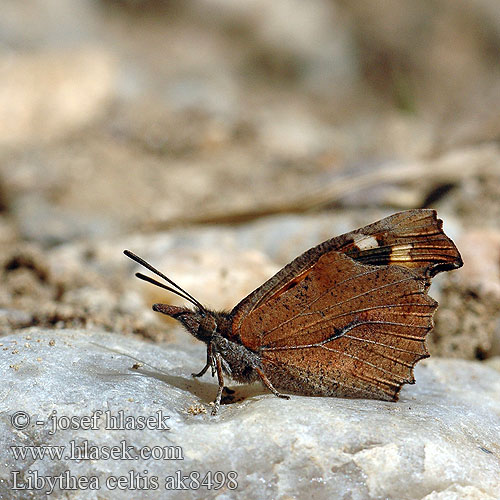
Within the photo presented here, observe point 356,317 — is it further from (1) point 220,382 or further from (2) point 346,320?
(1) point 220,382

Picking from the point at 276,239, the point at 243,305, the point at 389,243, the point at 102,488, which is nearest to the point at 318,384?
the point at 243,305

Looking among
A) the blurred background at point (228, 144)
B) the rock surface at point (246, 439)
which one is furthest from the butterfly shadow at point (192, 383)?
the blurred background at point (228, 144)

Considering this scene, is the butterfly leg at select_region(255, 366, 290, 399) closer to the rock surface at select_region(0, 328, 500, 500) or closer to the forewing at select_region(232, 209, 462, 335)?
the rock surface at select_region(0, 328, 500, 500)

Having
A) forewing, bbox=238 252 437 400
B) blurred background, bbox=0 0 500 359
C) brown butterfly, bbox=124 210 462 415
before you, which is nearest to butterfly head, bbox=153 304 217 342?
brown butterfly, bbox=124 210 462 415

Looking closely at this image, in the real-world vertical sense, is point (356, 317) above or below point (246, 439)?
above

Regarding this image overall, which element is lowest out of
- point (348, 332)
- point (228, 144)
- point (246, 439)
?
point (246, 439)

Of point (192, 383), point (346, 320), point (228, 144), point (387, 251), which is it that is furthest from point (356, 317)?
point (228, 144)
